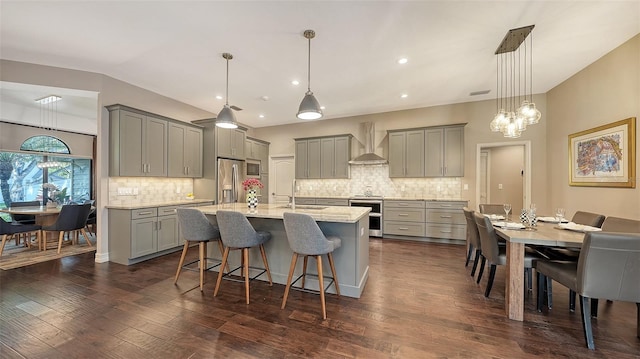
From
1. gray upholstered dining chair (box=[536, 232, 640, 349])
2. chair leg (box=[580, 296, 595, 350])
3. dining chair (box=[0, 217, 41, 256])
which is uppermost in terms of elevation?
gray upholstered dining chair (box=[536, 232, 640, 349])

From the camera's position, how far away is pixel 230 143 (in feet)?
17.9

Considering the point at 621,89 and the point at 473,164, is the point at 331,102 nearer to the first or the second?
the point at 473,164

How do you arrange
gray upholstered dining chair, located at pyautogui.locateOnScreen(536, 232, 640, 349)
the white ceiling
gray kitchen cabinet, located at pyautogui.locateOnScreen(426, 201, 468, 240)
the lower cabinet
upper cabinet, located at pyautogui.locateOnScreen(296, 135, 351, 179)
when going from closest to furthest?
gray upholstered dining chair, located at pyautogui.locateOnScreen(536, 232, 640, 349)
the white ceiling
the lower cabinet
gray kitchen cabinet, located at pyautogui.locateOnScreen(426, 201, 468, 240)
upper cabinet, located at pyautogui.locateOnScreen(296, 135, 351, 179)

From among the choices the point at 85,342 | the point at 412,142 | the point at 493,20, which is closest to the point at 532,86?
the point at 412,142

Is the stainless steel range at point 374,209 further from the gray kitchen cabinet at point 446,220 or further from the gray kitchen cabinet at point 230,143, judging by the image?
the gray kitchen cabinet at point 230,143

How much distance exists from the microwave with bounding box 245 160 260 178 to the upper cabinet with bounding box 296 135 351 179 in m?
1.10

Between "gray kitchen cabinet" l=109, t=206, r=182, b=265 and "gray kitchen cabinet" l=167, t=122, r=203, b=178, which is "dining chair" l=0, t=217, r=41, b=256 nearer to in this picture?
"gray kitchen cabinet" l=109, t=206, r=182, b=265

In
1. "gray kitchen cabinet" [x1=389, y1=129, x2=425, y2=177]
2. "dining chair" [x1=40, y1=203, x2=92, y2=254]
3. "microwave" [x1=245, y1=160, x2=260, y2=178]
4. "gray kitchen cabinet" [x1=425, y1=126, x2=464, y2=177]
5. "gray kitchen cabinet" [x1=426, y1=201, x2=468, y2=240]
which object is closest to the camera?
"dining chair" [x1=40, y1=203, x2=92, y2=254]

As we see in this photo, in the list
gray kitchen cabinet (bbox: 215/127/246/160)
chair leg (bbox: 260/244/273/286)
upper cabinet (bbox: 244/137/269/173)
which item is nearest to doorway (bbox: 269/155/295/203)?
upper cabinet (bbox: 244/137/269/173)

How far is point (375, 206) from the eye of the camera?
5445 millimetres

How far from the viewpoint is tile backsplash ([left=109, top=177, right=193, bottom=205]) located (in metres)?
3.97

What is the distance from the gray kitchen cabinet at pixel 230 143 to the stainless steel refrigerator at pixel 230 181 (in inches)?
6.0

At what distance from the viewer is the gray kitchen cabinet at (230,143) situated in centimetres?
518

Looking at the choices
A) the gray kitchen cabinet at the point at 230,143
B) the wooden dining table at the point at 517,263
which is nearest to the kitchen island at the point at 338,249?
the wooden dining table at the point at 517,263
